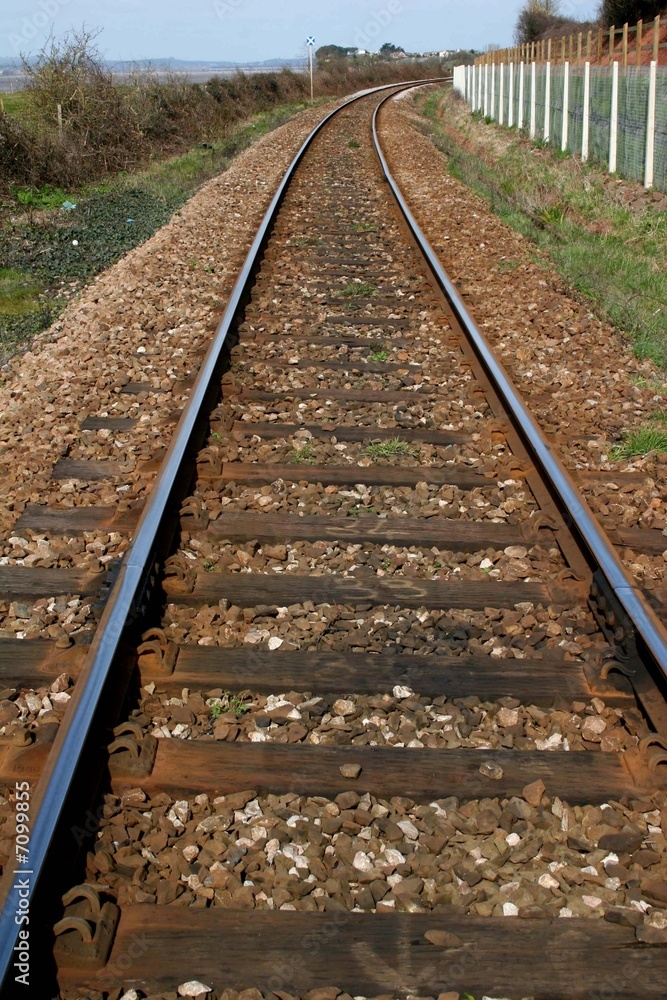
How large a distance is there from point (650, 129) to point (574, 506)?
10.7 m

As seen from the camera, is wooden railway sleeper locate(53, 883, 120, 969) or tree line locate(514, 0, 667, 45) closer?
wooden railway sleeper locate(53, 883, 120, 969)

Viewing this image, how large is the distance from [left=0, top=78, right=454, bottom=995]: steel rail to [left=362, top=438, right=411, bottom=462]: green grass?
2.91 ft

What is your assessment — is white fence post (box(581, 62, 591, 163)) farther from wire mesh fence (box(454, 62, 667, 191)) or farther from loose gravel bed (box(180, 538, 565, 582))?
loose gravel bed (box(180, 538, 565, 582))

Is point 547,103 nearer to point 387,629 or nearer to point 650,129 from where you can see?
point 650,129

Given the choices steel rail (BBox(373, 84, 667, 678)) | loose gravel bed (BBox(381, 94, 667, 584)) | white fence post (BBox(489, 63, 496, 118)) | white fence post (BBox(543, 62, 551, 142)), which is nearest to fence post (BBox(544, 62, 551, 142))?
white fence post (BBox(543, 62, 551, 142))

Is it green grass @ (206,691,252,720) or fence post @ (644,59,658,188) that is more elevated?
fence post @ (644,59,658,188)

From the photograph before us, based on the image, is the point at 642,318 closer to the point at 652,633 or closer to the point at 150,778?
the point at 652,633

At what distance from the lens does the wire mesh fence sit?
12.4 meters

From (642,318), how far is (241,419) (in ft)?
12.6

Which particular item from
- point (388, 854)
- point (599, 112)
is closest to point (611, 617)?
point (388, 854)

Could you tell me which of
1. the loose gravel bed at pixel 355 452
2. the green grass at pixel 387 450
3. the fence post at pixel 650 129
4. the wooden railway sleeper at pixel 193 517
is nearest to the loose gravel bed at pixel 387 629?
the wooden railway sleeper at pixel 193 517

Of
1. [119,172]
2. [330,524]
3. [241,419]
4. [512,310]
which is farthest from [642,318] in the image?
[119,172]

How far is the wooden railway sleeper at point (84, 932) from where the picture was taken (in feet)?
6.73

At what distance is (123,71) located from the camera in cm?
2234
